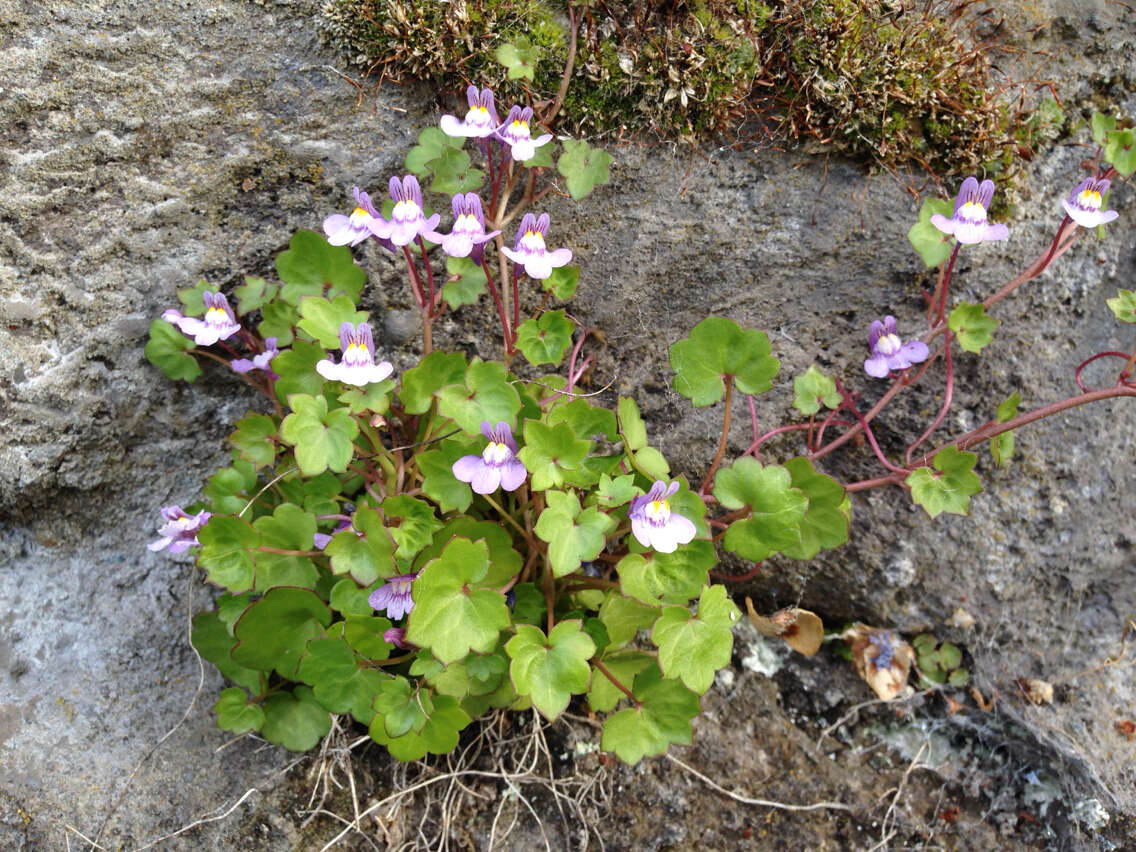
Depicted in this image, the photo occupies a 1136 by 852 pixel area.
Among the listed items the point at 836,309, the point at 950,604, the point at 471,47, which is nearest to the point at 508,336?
the point at 471,47

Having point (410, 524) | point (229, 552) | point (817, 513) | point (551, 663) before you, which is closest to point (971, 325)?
point (817, 513)

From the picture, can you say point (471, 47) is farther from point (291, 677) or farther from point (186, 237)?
point (291, 677)

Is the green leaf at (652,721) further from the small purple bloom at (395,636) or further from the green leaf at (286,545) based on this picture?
the green leaf at (286,545)

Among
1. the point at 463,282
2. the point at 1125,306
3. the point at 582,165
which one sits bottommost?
the point at 463,282

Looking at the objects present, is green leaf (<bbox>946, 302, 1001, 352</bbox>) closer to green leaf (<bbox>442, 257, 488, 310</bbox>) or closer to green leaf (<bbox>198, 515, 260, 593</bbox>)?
green leaf (<bbox>442, 257, 488, 310</bbox>)

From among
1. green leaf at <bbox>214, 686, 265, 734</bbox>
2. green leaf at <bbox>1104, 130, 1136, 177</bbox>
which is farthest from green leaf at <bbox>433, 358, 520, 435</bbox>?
green leaf at <bbox>1104, 130, 1136, 177</bbox>

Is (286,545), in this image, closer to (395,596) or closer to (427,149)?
(395,596)
